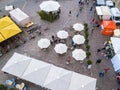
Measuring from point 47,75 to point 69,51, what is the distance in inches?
196

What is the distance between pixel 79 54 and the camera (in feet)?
69.7

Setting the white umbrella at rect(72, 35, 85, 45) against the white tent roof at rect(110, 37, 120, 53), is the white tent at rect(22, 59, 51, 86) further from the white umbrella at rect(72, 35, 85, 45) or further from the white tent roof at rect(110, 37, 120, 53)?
the white tent roof at rect(110, 37, 120, 53)

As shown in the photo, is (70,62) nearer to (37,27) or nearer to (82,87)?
(82,87)

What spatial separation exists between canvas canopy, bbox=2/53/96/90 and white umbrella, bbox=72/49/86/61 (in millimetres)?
2280

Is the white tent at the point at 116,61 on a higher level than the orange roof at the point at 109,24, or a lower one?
lower

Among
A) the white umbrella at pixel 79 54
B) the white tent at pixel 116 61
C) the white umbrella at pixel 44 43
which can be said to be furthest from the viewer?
the white umbrella at pixel 44 43

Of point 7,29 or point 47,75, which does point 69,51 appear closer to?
point 47,75

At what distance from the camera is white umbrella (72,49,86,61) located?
2114 centimetres

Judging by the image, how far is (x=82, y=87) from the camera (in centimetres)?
1822

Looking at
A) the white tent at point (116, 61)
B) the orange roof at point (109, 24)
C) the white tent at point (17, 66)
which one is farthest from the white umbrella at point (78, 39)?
the white tent at point (17, 66)

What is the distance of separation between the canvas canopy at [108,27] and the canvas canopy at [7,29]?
1043 centimetres

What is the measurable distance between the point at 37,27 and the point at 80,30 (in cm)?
559

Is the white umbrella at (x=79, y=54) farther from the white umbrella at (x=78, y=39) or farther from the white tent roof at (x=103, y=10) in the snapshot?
the white tent roof at (x=103, y=10)

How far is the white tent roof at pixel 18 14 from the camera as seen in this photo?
25291 millimetres
